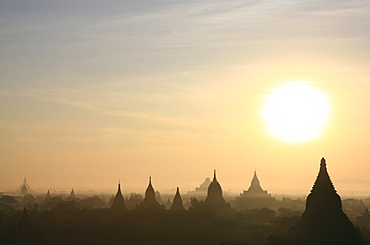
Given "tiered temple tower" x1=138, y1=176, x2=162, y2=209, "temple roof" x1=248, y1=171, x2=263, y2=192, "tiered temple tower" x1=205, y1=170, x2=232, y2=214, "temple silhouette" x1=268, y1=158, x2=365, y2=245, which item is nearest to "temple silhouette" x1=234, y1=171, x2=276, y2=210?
"temple roof" x1=248, y1=171, x2=263, y2=192

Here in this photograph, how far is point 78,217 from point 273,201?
76.2 metres

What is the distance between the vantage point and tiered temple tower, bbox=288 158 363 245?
5422 centimetres

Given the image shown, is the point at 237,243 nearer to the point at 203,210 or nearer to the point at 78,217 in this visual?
the point at 203,210

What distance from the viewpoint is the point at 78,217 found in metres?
88.1

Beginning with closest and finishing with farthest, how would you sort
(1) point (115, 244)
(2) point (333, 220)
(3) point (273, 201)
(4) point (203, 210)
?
(2) point (333, 220)
(1) point (115, 244)
(4) point (203, 210)
(3) point (273, 201)

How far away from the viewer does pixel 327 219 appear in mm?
54531

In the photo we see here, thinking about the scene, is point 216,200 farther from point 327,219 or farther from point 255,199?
point 255,199

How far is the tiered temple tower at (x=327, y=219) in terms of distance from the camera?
178 feet

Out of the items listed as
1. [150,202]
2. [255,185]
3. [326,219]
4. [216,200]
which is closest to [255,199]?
[255,185]

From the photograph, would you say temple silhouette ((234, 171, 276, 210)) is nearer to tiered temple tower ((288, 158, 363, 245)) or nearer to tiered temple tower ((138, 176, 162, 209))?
tiered temple tower ((138, 176, 162, 209))

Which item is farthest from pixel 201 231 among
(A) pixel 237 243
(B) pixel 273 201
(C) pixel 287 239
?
(B) pixel 273 201

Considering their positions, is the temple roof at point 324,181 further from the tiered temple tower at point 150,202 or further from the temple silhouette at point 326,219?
the tiered temple tower at point 150,202

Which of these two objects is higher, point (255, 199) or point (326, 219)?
point (255, 199)

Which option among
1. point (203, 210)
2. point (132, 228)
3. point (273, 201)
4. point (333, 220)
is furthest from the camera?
point (273, 201)
